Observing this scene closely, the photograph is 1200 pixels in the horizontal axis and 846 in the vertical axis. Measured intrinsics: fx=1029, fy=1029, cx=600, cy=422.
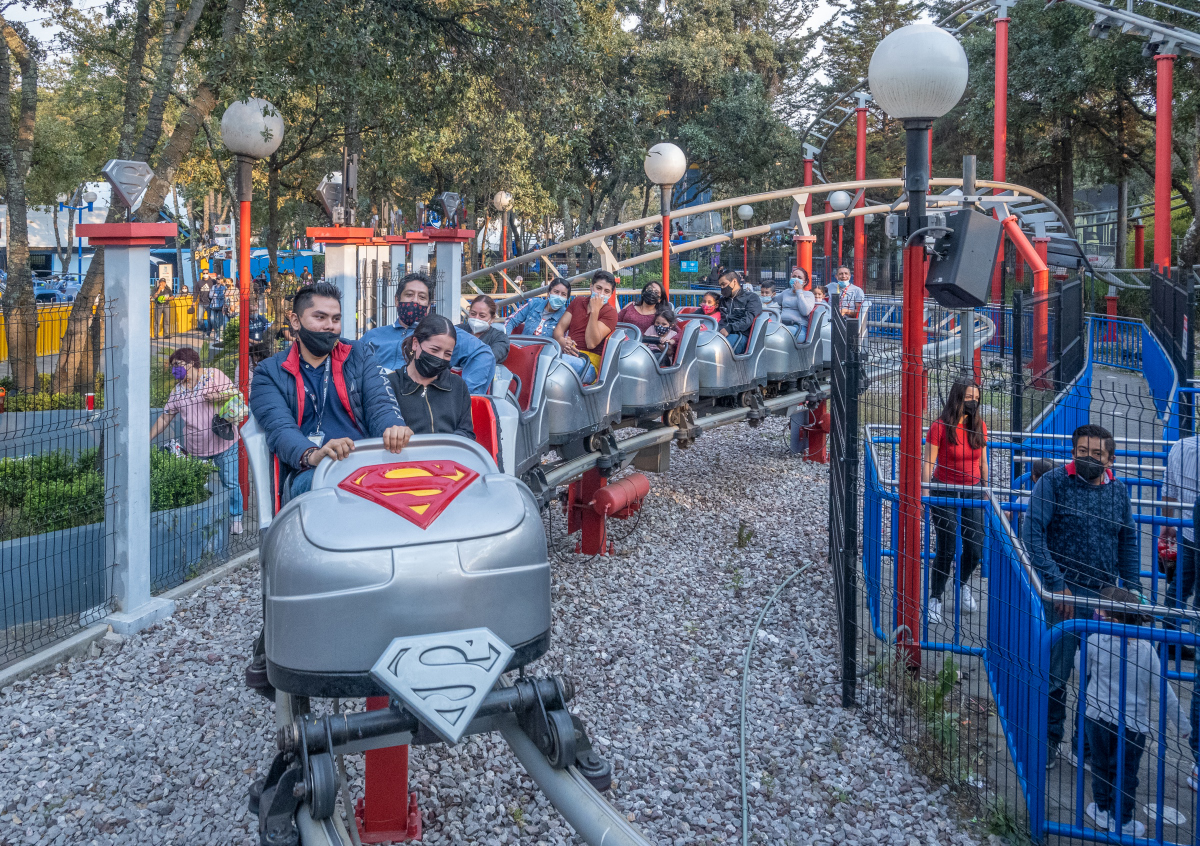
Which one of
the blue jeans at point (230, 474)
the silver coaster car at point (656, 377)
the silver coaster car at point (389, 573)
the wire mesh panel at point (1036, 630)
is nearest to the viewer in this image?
the silver coaster car at point (389, 573)

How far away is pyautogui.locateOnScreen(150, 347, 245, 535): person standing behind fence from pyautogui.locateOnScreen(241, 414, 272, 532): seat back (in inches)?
130

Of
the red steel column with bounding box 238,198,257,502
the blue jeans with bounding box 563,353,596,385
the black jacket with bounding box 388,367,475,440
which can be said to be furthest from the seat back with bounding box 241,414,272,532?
the red steel column with bounding box 238,198,257,502

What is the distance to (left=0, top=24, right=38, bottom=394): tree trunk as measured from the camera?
1057 centimetres

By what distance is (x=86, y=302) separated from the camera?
10.5m

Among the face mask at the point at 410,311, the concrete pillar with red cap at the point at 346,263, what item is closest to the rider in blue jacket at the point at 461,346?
the face mask at the point at 410,311

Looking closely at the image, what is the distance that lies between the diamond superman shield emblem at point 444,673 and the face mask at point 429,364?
5.15 feet

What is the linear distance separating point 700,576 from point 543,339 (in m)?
1.90

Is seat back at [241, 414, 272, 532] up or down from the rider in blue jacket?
down

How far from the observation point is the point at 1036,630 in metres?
3.61

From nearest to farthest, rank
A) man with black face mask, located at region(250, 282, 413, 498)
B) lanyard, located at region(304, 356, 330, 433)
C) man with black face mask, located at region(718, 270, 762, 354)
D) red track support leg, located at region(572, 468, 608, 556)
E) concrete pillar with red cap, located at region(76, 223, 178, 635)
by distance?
1. man with black face mask, located at region(250, 282, 413, 498)
2. lanyard, located at region(304, 356, 330, 433)
3. concrete pillar with red cap, located at region(76, 223, 178, 635)
4. red track support leg, located at region(572, 468, 608, 556)
5. man with black face mask, located at region(718, 270, 762, 354)

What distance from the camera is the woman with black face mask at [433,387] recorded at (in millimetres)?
3979

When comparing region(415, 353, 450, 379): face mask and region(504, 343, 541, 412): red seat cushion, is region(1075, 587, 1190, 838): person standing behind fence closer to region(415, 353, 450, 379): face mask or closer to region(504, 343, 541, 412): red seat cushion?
region(415, 353, 450, 379): face mask

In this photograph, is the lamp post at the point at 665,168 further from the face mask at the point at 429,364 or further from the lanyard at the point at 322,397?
the lanyard at the point at 322,397

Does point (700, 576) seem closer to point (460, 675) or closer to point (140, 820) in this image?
point (140, 820)
